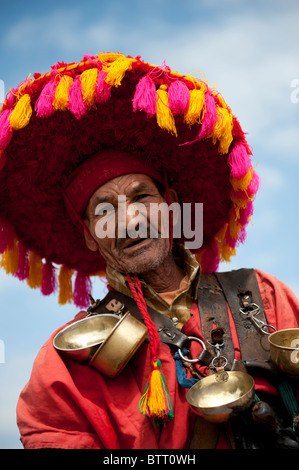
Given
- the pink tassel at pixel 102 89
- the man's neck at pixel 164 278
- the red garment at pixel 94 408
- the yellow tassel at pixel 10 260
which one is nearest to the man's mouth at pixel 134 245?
the man's neck at pixel 164 278

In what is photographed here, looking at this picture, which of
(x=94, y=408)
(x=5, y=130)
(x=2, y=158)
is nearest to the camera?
(x=94, y=408)

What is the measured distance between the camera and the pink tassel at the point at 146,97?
Result: 260 centimetres

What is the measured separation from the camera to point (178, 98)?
263 centimetres

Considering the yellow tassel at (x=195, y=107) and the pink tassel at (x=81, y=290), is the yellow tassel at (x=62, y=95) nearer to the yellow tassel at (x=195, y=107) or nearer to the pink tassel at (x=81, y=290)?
the yellow tassel at (x=195, y=107)

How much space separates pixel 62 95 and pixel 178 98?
0.61 m

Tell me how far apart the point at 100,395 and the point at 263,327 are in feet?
2.95

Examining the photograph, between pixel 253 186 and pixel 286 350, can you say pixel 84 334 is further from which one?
pixel 253 186

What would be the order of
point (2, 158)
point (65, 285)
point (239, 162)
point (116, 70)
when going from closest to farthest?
1. point (116, 70)
2. point (2, 158)
3. point (239, 162)
4. point (65, 285)

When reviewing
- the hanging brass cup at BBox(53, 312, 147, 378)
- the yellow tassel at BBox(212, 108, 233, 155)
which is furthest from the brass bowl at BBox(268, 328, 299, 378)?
the yellow tassel at BBox(212, 108, 233, 155)

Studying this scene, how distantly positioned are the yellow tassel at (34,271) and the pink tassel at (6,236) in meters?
0.21

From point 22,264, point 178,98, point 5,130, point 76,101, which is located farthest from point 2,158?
point 178,98


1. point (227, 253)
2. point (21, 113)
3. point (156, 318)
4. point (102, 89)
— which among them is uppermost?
point (102, 89)

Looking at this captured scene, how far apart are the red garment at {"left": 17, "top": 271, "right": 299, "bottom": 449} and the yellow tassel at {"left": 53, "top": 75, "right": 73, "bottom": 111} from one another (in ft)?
4.13

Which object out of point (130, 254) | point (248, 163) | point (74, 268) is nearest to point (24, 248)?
point (74, 268)
